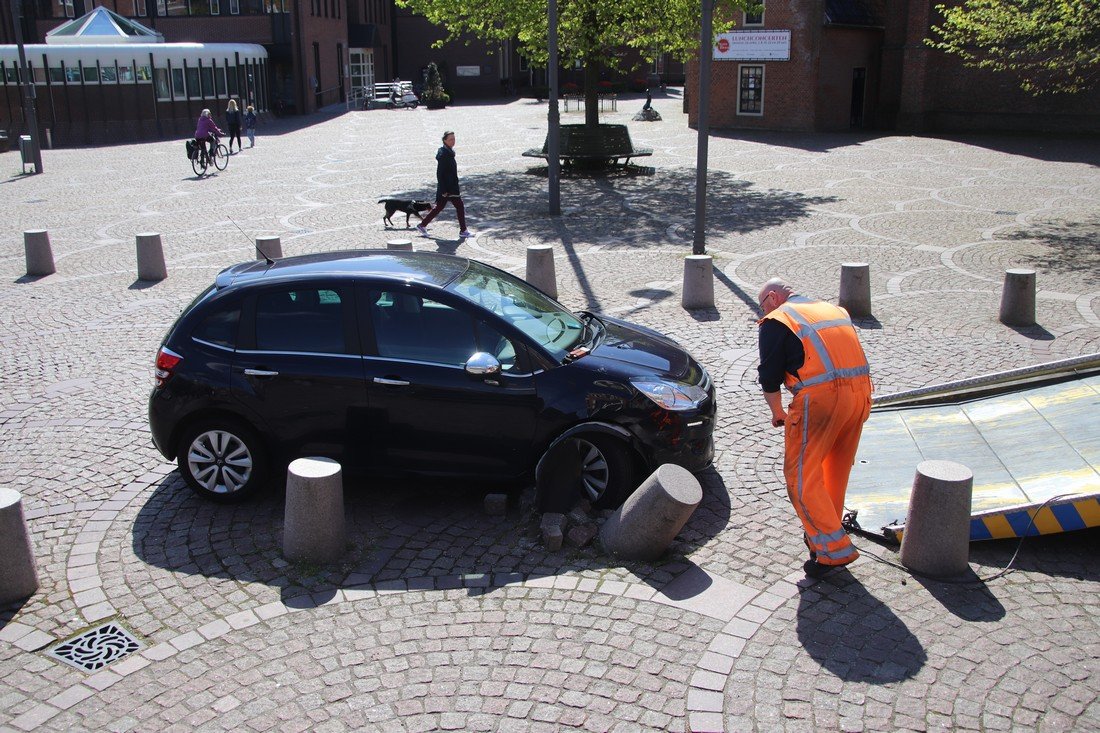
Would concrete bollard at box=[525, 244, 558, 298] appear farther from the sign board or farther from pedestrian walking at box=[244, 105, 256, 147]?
the sign board

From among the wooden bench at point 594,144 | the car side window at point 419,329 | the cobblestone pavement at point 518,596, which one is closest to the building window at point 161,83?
the wooden bench at point 594,144

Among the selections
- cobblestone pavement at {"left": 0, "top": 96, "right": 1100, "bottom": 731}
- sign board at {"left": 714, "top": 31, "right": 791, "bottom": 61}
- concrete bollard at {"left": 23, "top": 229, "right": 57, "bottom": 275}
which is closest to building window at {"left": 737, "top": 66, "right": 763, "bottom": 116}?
sign board at {"left": 714, "top": 31, "right": 791, "bottom": 61}

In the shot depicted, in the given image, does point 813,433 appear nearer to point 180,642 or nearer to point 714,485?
point 714,485

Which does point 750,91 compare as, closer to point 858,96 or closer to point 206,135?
point 858,96

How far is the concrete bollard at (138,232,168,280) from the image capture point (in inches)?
554

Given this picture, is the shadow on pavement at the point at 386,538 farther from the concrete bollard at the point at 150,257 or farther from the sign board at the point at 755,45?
the sign board at the point at 755,45

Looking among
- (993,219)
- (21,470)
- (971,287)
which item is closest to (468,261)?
(21,470)

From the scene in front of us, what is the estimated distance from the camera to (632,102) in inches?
2178

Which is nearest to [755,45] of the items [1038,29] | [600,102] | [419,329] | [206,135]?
[600,102]

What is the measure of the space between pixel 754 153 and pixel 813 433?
26.5 meters

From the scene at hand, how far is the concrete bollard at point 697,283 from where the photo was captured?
12.2m

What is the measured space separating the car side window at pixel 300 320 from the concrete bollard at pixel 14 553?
1.90 m

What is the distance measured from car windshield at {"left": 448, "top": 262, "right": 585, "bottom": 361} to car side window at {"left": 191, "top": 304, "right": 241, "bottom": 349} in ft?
5.13

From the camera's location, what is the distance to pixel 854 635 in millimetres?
5281
